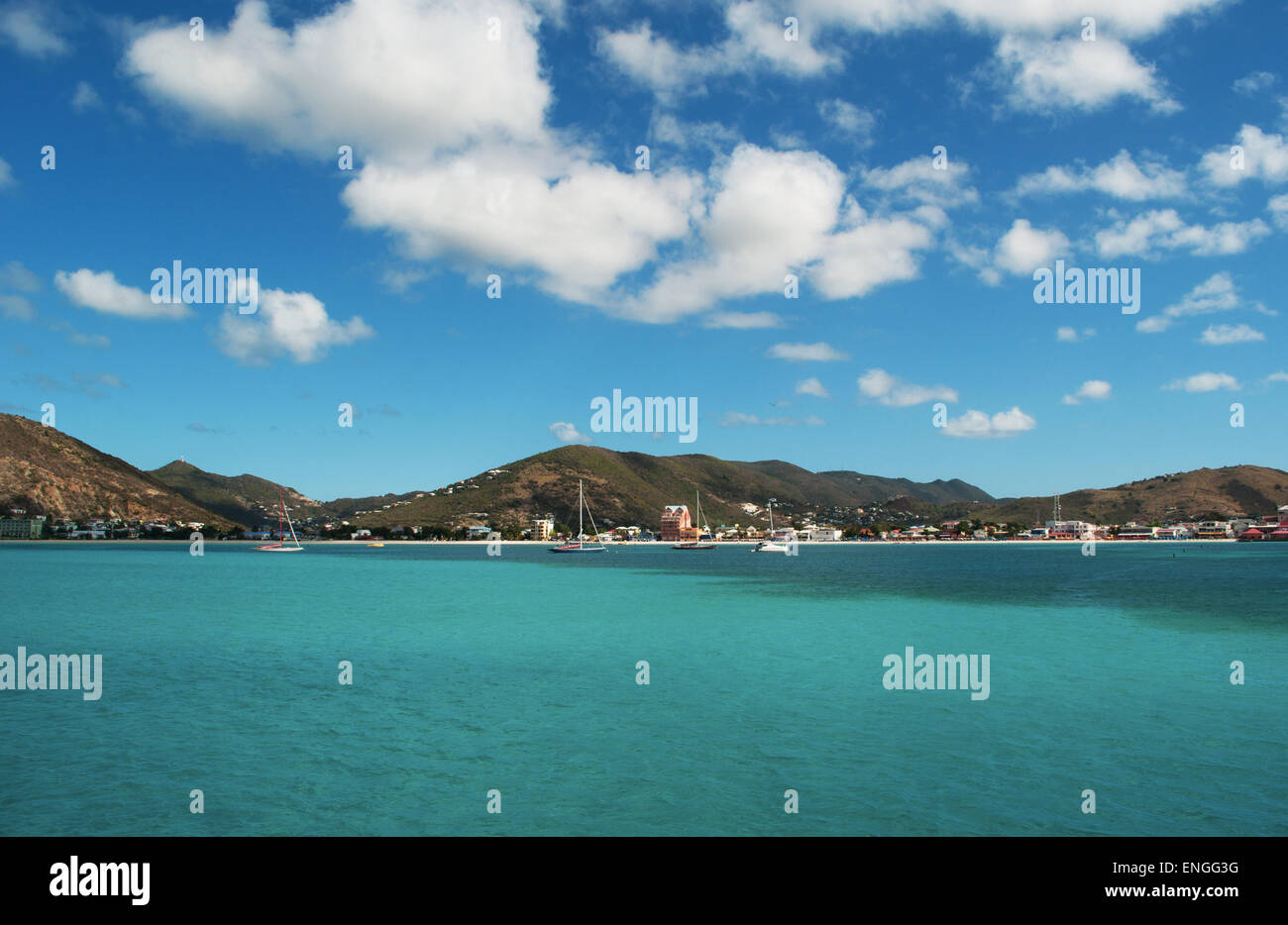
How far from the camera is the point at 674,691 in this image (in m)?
26.2

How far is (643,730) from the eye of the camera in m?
20.9

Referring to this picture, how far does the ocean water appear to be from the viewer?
14.8m

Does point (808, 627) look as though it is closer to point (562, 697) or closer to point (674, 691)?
point (674, 691)

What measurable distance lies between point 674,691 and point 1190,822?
1509cm

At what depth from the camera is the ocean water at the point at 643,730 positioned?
14.8m

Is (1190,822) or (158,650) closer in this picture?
(1190,822)
